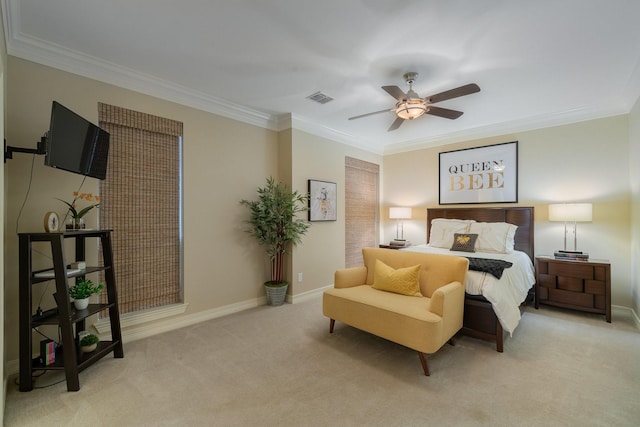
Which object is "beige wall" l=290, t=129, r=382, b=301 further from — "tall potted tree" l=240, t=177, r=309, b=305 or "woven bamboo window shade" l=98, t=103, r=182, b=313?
"woven bamboo window shade" l=98, t=103, r=182, b=313

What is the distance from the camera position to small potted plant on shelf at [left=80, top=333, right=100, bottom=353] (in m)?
2.37

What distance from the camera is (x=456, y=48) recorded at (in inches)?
96.3

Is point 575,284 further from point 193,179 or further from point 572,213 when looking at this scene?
point 193,179

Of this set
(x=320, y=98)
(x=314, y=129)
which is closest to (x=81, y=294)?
(x=320, y=98)

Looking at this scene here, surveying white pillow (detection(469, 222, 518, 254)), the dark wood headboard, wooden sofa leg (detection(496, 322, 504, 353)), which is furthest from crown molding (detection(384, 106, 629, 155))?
wooden sofa leg (detection(496, 322, 504, 353))

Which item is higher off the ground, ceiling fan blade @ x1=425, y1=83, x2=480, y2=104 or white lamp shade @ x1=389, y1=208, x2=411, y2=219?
ceiling fan blade @ x1=425, y1=83, x2=480, y2=104

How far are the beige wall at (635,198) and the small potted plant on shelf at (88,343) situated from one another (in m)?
5.57

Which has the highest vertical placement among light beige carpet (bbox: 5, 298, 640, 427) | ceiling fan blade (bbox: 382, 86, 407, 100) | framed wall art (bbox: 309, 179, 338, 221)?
ceiling fan blade (bbox: 382, 86, 407, 100)

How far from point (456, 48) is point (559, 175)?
2.90 metres

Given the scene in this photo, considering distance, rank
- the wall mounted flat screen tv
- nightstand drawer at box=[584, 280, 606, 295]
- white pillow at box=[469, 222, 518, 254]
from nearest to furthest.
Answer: the wall mounted flat screen tv
nightstand drawer at box=[584, 280, 606, 295]
white pillow at box=[469, 222, 518, 254]

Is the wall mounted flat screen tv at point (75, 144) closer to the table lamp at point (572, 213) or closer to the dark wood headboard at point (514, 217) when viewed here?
the dark wood headboard at point (514, 217)

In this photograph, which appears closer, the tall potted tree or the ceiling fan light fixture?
the ceiling fan light fixture

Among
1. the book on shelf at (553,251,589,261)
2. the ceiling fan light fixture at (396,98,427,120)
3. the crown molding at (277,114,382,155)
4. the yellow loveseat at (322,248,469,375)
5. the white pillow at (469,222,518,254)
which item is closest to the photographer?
the yellow loveseat at (322,248,469,375)

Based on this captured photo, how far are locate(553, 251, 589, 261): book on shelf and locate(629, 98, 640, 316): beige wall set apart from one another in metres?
0.45
